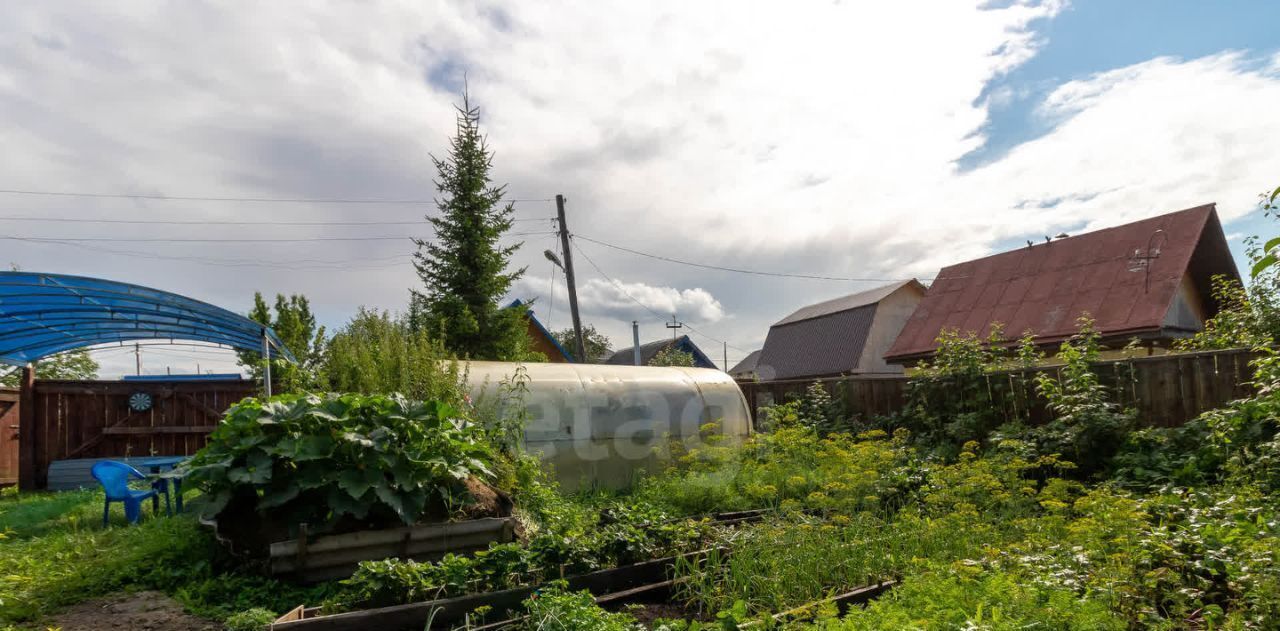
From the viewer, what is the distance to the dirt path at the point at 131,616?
3152 millimetres

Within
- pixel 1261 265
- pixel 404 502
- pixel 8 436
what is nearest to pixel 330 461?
pixel 404 502

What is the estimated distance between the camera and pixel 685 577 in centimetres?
366

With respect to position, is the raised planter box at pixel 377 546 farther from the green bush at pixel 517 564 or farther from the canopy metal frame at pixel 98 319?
the canopy metal frame at pixel 98 319

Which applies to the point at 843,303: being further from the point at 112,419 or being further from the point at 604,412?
the point at 112,419

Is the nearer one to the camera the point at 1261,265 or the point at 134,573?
the point at 1261,265

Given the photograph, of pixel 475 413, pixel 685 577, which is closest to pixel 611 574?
pixel 685 577

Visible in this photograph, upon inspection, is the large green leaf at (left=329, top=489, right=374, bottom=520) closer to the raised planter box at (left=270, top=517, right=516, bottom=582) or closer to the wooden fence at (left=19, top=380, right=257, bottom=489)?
the raised planter box at (left=270, top=517, right=516, bottom=582)

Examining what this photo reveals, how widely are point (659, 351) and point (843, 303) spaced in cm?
937

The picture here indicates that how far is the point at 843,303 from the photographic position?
2523 cm

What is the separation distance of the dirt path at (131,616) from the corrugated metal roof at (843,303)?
72.8 ft

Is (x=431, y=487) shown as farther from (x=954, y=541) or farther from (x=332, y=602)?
(x=954, y=541)

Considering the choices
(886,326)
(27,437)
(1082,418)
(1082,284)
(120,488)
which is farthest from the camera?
(886,326)

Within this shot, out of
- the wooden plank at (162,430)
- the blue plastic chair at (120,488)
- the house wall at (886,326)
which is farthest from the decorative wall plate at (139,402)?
the house wall at (886,326)

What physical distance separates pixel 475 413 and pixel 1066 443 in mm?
5589
